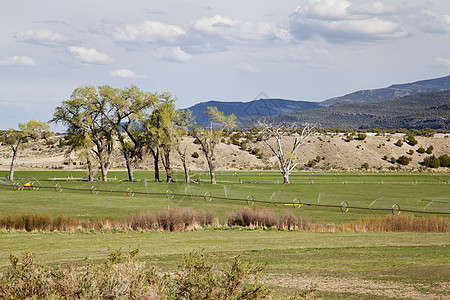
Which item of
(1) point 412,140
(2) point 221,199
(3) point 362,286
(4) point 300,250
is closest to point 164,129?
(2) point 221,199

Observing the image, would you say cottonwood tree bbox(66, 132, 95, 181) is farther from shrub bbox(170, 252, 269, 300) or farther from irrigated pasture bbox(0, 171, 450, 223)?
shrub bbox(170, 252, 269, 300)

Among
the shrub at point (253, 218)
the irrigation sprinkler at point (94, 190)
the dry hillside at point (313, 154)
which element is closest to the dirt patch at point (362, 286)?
the shrub at point (253, 218)

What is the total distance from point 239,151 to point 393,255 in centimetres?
11197

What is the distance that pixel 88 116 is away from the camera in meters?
70.2

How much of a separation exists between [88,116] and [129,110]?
5.57 metres

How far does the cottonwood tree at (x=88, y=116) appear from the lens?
70.0m

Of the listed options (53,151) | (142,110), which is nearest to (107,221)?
(142,110)

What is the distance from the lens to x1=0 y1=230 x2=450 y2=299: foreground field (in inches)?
535

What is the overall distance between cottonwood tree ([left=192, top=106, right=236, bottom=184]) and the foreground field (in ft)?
140

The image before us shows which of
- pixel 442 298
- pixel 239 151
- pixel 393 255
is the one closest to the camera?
pixel 442 298

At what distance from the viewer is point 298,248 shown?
67.9 feet

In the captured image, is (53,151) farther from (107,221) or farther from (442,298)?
(442,298)

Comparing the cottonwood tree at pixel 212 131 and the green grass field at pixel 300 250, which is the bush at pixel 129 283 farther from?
the cottonwood tree at pixel 212 131

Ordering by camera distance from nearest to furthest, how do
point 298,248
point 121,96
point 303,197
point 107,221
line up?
point 298,248
point 107,221
point 303,197
point 121,96
